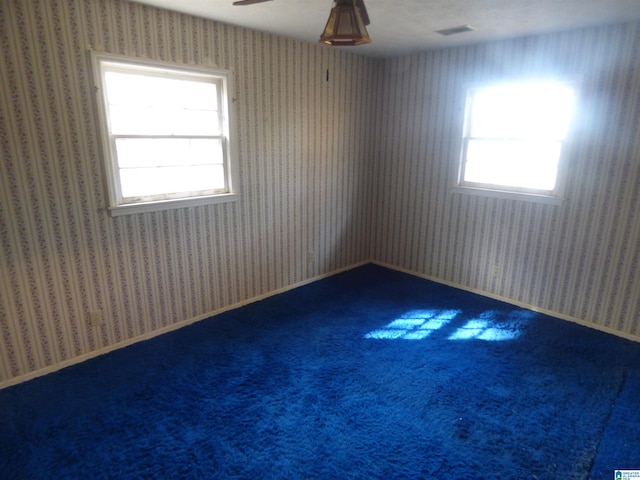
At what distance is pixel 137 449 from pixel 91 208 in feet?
5.12

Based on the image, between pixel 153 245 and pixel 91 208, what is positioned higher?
pixel 91 208

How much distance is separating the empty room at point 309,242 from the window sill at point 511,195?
0.9 inches

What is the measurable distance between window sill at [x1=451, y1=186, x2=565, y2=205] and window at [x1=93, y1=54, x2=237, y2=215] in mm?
2305

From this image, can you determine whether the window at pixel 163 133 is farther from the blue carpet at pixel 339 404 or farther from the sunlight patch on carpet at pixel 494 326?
the sunlight patch on carpet at pixel 494 326

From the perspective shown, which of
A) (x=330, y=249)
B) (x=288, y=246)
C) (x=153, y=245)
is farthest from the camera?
(x=330, y=249)

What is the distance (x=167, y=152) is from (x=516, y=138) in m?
3.05

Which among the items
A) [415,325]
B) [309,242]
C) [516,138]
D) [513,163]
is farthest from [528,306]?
[309,242]

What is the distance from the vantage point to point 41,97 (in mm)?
2287

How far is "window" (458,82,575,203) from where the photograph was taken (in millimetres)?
3270

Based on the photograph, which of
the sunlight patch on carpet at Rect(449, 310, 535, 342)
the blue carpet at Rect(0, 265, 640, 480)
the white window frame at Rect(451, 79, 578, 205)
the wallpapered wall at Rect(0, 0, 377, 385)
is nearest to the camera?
the blue carpet at Rect(0, 265, 640, 480)

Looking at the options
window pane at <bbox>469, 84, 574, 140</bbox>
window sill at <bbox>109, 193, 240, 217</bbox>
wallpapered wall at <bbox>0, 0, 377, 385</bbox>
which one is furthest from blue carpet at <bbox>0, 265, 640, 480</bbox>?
window pane at <bbox>469, 84, 574, 140</bbox>

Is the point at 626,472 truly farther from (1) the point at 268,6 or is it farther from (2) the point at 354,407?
(1) the point at 268,6

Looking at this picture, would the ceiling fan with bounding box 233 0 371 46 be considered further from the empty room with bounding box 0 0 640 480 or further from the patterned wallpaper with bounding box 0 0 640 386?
the patterned wallpaper with bounding box 0 0 640 386

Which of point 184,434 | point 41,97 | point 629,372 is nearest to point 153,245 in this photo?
point 41,97
